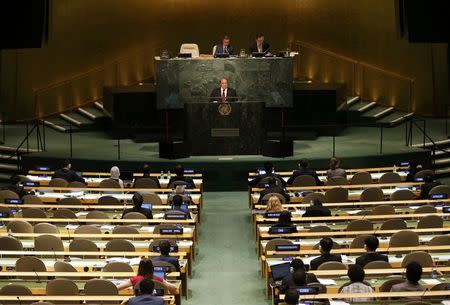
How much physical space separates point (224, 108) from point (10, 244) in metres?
10.4

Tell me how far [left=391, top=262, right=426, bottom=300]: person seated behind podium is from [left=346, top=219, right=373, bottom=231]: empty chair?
3.81 m

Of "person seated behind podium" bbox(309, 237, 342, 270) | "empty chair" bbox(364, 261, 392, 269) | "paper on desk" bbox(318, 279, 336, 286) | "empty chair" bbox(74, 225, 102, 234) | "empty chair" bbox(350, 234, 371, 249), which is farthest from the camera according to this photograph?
"empty chair" bbox(74, 225, 102, 234)

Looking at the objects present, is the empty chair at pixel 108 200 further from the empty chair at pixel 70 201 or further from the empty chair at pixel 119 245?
the empty chair at pixel 119 245

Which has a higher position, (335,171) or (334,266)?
(335,171)

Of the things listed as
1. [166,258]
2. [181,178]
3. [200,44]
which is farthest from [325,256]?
Result: [200,44]

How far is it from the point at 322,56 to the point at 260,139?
7285 mm

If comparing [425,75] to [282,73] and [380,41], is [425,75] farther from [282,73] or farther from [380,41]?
[282,73]

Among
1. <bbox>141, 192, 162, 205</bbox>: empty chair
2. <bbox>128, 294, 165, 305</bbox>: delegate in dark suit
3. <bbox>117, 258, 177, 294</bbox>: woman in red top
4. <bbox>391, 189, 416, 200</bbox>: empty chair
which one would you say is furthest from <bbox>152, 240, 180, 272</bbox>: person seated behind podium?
<bbox>391, 189, 416, 200</bbox>: empty chair

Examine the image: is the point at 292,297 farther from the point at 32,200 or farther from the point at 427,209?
the point at 32,200

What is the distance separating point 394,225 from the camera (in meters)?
16.4

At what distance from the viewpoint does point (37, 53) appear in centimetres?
3117

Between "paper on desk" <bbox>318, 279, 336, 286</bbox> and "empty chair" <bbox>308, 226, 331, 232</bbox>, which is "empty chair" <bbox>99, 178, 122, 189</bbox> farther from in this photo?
"paper on desk" <bbox>318, 279, 336, 286</bbox>

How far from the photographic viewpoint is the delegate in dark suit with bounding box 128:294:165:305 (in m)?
11.5

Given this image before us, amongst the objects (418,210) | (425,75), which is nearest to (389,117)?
(425,75)
